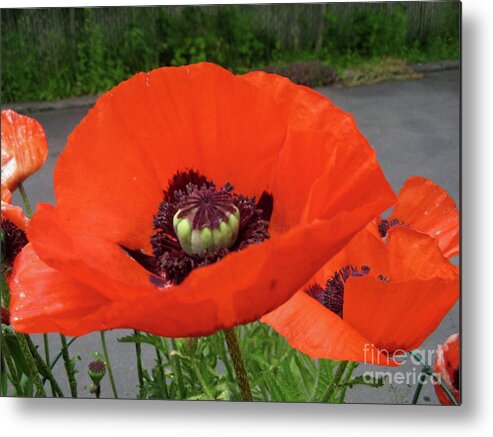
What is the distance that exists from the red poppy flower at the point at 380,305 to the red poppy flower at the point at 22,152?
467 mm

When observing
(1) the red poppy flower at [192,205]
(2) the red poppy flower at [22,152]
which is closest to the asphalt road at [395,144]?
(2) the red poppy flower at [22,152]

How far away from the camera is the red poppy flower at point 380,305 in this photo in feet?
2.27

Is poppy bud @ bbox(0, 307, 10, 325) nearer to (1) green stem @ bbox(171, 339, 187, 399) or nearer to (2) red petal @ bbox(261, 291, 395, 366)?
(1) green stem @ bbox(171, 339, 187, 399)

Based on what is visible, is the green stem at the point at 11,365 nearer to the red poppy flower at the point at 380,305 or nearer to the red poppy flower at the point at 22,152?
the red poppy flower at the point at 22,152

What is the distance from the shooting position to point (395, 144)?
1391mm

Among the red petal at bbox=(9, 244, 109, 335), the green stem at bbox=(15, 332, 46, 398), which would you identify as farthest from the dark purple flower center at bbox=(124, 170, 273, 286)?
the green stem at bbox=(15, 332, 46, 398)

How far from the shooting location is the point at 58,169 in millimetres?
669

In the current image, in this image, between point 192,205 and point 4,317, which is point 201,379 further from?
point 192,205

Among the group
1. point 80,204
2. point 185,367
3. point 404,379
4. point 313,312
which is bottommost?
point 404,379

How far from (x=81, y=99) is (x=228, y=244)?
0.85 m

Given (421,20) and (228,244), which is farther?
(421,20)

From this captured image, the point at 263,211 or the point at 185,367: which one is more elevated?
the point at 263,211

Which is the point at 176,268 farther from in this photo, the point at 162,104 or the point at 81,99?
the point at 81,99

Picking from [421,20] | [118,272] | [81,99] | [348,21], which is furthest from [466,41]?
[118,272]
